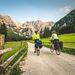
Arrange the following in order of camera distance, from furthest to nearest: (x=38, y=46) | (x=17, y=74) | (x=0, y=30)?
(x=0, y=30) < (x=38, y=46) < (x=17, y=74)

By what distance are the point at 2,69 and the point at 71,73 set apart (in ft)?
12.6

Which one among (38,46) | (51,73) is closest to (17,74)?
(51,73)

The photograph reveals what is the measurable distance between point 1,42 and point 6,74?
308 cm

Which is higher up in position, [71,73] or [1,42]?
[1,42]

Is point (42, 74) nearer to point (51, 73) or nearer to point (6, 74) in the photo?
point (51, 73)

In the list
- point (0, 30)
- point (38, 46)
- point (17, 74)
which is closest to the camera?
point (17, 74)

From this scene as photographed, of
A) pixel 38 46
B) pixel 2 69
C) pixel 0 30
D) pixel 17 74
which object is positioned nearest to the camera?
pixel 2 69

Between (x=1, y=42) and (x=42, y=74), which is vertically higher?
(x=1, y=42)

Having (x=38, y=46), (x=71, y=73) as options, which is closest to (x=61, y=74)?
(x=71, y=73)

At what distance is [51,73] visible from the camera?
37.1 ft

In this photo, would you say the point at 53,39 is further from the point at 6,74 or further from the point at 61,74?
the point at 6,74

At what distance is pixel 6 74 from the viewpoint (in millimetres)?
8477

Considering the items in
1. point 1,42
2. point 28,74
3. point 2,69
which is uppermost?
point 1,42

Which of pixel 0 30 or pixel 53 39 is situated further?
pixel 0 30
